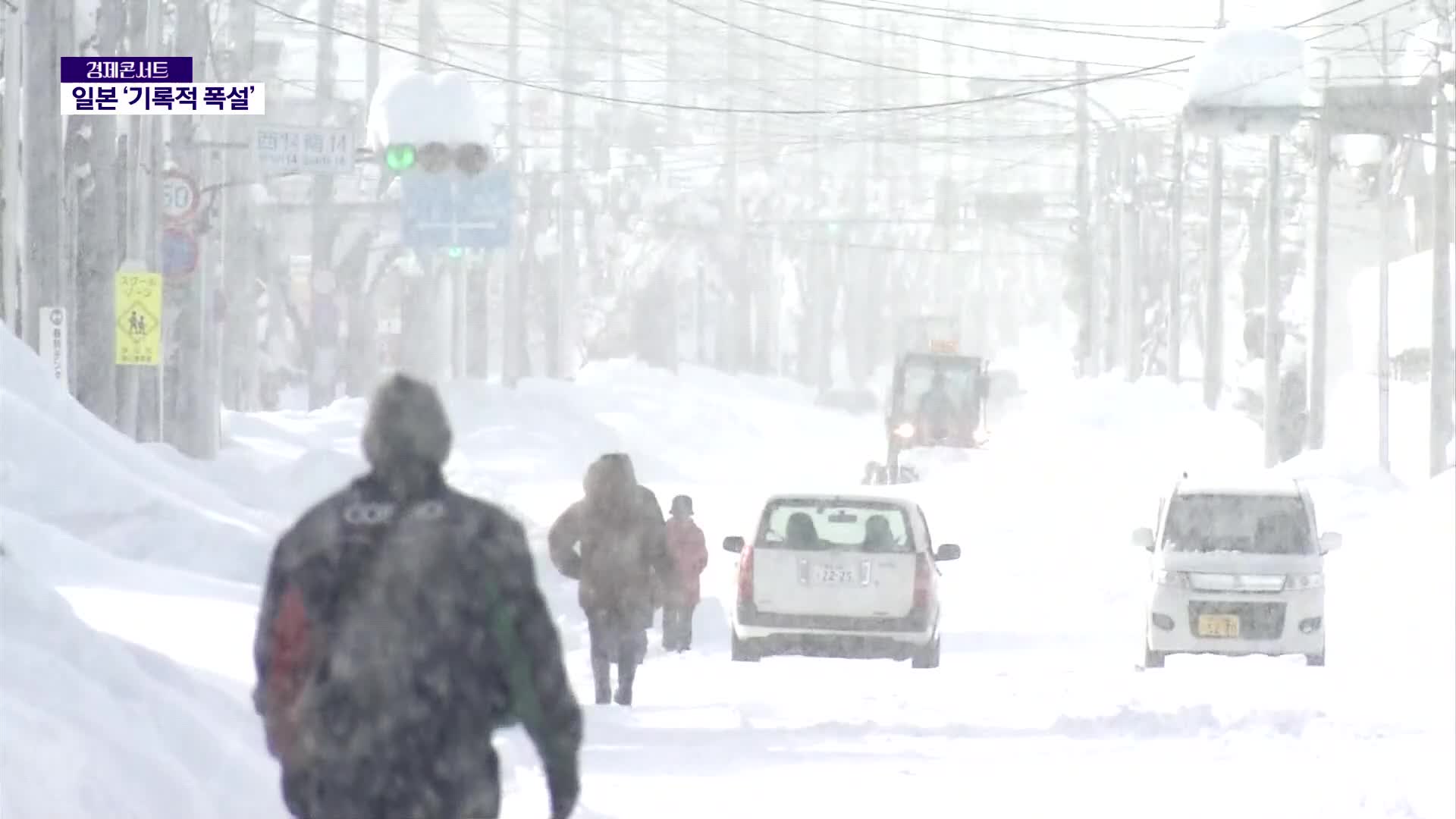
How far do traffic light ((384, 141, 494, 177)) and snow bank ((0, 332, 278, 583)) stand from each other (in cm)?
1120

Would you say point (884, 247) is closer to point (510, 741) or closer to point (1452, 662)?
point (1452, 662)

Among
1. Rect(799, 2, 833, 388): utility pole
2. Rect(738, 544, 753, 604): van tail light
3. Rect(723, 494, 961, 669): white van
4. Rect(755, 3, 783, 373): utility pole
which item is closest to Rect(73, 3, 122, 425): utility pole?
Rect(738, 544, 753, 604): van tail light

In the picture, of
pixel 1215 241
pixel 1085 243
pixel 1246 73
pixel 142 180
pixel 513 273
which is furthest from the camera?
pixel 1085 243

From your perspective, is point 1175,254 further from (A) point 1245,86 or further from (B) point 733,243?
(A) point 1245,86

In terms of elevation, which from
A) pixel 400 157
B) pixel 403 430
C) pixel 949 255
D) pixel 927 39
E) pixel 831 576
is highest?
pixel 927 39

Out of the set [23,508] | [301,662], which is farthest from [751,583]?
[301,662]

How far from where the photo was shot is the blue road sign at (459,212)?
156 ft

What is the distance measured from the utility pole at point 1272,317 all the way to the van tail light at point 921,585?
22.8 meters

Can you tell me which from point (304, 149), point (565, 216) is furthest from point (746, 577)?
point (565, 216)

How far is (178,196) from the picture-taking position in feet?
105

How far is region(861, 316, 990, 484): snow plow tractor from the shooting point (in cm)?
5538

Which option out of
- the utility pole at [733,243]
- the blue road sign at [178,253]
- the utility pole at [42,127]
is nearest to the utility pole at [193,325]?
the blue road sign at [178,253]

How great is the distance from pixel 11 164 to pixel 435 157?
1680 cm

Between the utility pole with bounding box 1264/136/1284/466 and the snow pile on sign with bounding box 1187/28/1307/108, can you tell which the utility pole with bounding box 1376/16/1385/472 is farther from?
the utility pole with bounding box 1264/136/1284/466
